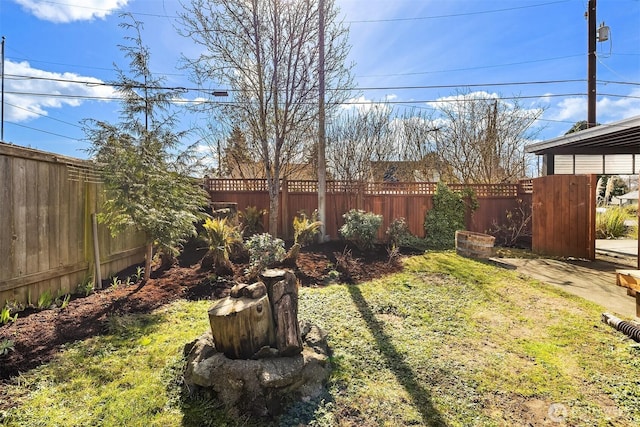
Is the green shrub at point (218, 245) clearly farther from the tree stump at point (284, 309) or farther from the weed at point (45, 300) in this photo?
the tree stump at point (284, 309)

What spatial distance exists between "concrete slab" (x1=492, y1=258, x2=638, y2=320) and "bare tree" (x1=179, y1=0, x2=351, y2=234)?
5.18 m

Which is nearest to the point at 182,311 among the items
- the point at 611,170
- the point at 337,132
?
the point at 337,132

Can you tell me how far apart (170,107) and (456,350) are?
17.3ft

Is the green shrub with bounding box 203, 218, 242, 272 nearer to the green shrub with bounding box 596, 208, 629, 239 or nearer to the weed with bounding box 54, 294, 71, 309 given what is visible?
the weed with bounding box 54, 294, 71, 309

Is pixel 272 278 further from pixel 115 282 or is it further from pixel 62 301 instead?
pixel 115 282

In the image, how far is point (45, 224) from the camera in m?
3.46

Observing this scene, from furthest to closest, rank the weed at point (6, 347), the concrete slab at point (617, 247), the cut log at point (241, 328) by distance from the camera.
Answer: the concrete slab at point (617, 247), the weed at point (6, 347), the cut log at point (241, 328)

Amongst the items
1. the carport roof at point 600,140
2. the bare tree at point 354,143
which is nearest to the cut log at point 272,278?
the carport roof at point 600,140

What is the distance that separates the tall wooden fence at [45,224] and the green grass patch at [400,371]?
1.15 metres

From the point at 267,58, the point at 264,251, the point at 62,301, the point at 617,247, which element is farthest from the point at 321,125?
the point at 617,247

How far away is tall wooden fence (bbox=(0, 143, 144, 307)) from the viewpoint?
3.01 meters

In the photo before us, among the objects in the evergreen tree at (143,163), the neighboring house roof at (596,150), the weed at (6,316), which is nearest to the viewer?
the weed at (6,316)

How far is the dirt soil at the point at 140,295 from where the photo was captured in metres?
2.54

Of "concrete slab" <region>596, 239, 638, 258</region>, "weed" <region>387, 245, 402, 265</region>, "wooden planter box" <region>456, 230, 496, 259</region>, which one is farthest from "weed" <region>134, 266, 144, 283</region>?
"concrete slab" <region>596, 239, 638, 258</region>
